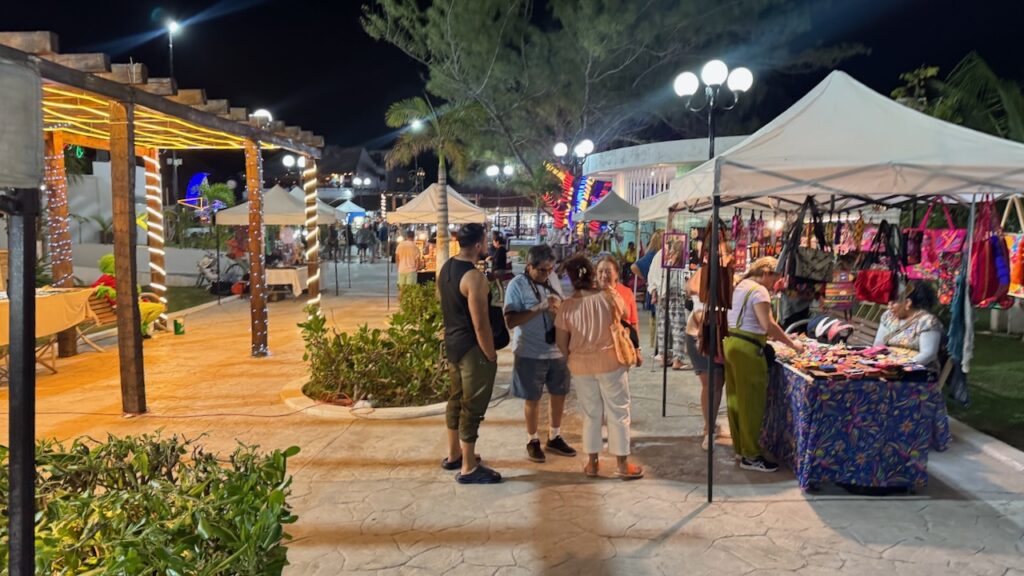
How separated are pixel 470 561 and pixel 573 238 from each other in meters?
19.5

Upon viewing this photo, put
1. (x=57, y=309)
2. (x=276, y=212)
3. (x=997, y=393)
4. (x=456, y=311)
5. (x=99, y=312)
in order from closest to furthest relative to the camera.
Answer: (x=456, y=311), (x=997, y=393), (x=57, y=309), (x=99, y=312), (x=276, y=212)

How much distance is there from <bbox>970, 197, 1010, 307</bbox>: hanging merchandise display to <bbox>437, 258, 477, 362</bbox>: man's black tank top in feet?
13.5

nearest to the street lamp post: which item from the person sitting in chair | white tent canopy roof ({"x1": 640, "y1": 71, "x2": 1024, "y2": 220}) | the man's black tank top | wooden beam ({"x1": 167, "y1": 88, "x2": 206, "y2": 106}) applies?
white tent canopy roof ({"x1": 640, "y1": 71, "x2": 1024, "y2": 220})

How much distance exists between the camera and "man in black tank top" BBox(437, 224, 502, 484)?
14.8ft

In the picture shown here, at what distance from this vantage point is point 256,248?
365 inches

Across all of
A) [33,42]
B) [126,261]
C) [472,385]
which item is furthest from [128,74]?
[472,385]

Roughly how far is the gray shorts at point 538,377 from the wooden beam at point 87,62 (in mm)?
4312

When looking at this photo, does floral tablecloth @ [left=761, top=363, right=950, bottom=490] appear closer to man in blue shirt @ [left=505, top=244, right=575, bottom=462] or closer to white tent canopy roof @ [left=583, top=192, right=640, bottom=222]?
man in blue shirt @ [left=505, top=244, right=575, bottom=462]

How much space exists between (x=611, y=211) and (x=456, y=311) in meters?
11.0

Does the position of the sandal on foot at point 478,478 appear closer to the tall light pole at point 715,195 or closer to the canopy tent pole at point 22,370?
the tall light pole at point 715,195

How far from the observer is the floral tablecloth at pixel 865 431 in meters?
4.49

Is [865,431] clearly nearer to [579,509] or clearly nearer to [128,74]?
[579,509]

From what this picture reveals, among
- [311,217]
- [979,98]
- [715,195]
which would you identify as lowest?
[715,195]

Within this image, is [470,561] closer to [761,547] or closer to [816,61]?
[761,547]
